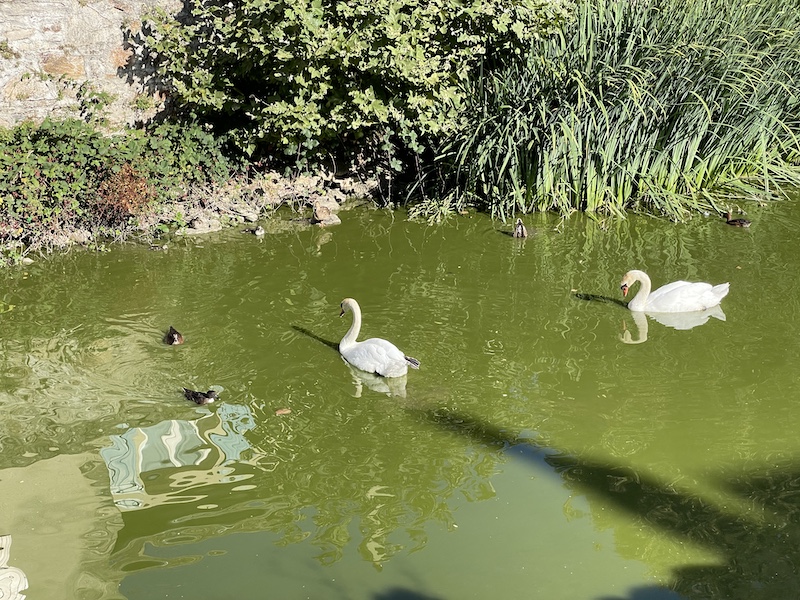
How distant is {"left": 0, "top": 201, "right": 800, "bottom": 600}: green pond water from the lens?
5492 mm

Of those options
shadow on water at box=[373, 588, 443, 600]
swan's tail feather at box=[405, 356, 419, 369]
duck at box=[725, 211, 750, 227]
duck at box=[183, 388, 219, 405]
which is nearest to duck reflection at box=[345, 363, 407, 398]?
swan's tail feather at box=[405, 356, 419, 369]

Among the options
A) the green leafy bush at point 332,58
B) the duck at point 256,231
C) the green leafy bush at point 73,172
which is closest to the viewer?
the green leafy bush at point 73,172

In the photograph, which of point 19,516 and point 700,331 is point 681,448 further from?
point 19,516

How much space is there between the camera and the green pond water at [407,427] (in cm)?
549

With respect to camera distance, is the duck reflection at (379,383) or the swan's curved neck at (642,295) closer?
the duck reflection at (379,383)

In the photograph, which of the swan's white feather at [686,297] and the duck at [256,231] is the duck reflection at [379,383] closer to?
the swan's white feather at [686,297]

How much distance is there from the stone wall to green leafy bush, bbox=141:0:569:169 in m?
0.39

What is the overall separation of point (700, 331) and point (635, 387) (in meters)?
1.28

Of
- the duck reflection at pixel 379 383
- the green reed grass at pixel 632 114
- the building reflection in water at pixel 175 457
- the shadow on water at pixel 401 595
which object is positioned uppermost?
the green reed grass at pixel 632 114

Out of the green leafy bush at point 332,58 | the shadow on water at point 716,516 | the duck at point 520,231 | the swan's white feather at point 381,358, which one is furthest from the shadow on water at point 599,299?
the green leafy bush at point 332,58

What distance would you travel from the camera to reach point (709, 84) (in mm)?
10812

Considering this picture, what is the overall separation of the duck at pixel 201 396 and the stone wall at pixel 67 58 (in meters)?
5.05

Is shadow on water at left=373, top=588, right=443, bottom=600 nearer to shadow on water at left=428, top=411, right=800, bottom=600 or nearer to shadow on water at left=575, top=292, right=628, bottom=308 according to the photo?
shadow on water at left=428, top=411, right=800, bottom=600

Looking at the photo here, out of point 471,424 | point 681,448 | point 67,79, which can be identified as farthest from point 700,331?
point 67,79
